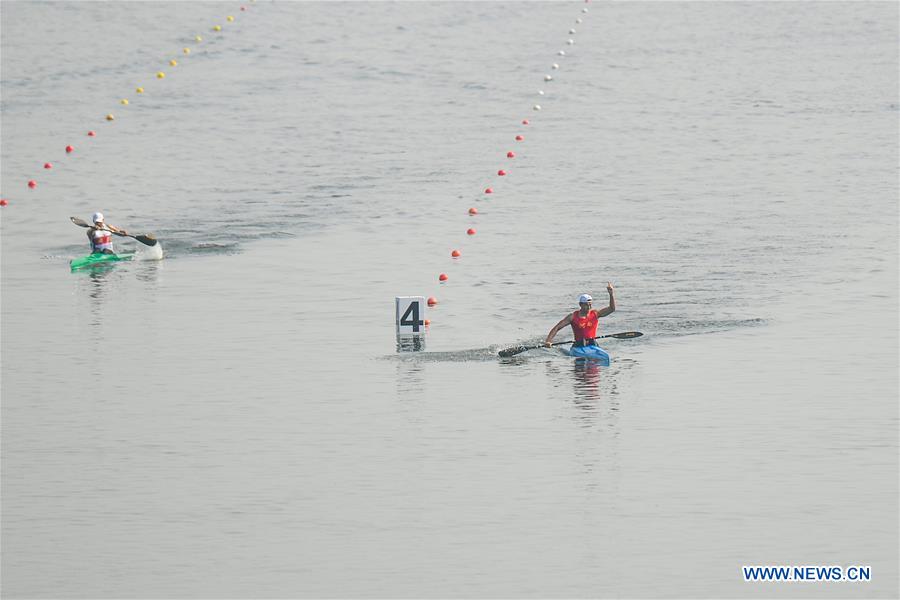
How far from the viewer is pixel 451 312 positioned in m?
34.2

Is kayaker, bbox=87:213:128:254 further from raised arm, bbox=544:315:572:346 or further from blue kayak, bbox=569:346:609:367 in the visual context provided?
blue kayak, bbox=569:346:609:367

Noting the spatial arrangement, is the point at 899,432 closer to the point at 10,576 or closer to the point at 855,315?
the point at 855,315

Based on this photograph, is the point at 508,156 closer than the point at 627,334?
No

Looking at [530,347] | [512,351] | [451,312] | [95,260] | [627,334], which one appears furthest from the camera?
[95,260]

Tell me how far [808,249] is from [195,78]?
3324cm

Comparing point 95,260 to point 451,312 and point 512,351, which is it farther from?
point 512,351

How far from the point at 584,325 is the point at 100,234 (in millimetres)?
14952

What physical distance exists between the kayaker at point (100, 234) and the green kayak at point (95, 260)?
4.3 inches

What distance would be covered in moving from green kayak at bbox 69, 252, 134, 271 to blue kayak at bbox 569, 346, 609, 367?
14.9 meters

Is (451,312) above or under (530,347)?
above

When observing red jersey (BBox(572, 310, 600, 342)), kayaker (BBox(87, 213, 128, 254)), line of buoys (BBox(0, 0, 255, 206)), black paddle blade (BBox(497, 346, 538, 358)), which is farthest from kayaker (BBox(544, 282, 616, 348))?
line of buoys (BBox(0, 0, 255, 206))

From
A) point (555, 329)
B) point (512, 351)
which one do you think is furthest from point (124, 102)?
point (555, 329)

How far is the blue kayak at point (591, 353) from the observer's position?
1155 inches

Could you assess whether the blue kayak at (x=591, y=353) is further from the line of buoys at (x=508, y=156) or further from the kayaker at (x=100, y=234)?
the kayaker at (x=100, y=234)
